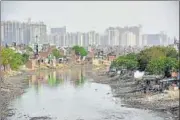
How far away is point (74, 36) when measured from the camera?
76375 mm

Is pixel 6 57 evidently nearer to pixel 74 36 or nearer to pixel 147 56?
pixel 147 56

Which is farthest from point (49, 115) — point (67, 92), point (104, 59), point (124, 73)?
point (104, 59)

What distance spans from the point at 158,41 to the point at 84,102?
51.1m

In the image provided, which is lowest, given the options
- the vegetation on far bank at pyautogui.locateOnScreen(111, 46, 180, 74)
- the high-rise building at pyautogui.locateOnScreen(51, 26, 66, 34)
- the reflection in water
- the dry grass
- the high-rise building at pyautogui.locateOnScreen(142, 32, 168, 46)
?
the reflection in water

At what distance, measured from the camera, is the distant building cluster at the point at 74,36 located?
5330cm

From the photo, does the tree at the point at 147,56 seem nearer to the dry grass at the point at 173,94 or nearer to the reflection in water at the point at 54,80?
the reflection in water at the point at 54,80

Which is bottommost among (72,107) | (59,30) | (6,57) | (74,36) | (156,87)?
(72,107)

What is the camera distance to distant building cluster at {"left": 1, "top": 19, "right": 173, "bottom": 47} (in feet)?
175

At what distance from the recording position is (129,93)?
17828 mm

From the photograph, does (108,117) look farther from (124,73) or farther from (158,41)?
(158,41)

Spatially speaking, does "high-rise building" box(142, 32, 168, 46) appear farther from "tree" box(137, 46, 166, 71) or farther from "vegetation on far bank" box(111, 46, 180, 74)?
"tree" box(137, 46, 166, 71)

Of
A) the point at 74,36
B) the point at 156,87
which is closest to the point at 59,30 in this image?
the point at 74,36

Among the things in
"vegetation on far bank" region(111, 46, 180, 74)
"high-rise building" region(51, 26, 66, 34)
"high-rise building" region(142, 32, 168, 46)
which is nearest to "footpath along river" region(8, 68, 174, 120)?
"vegetation on far bank" region(111, 46, 180, 74)

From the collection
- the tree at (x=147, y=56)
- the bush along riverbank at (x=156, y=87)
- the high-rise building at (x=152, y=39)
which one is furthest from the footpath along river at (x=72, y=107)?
→ the high-rise building at (x=152, y=39)
